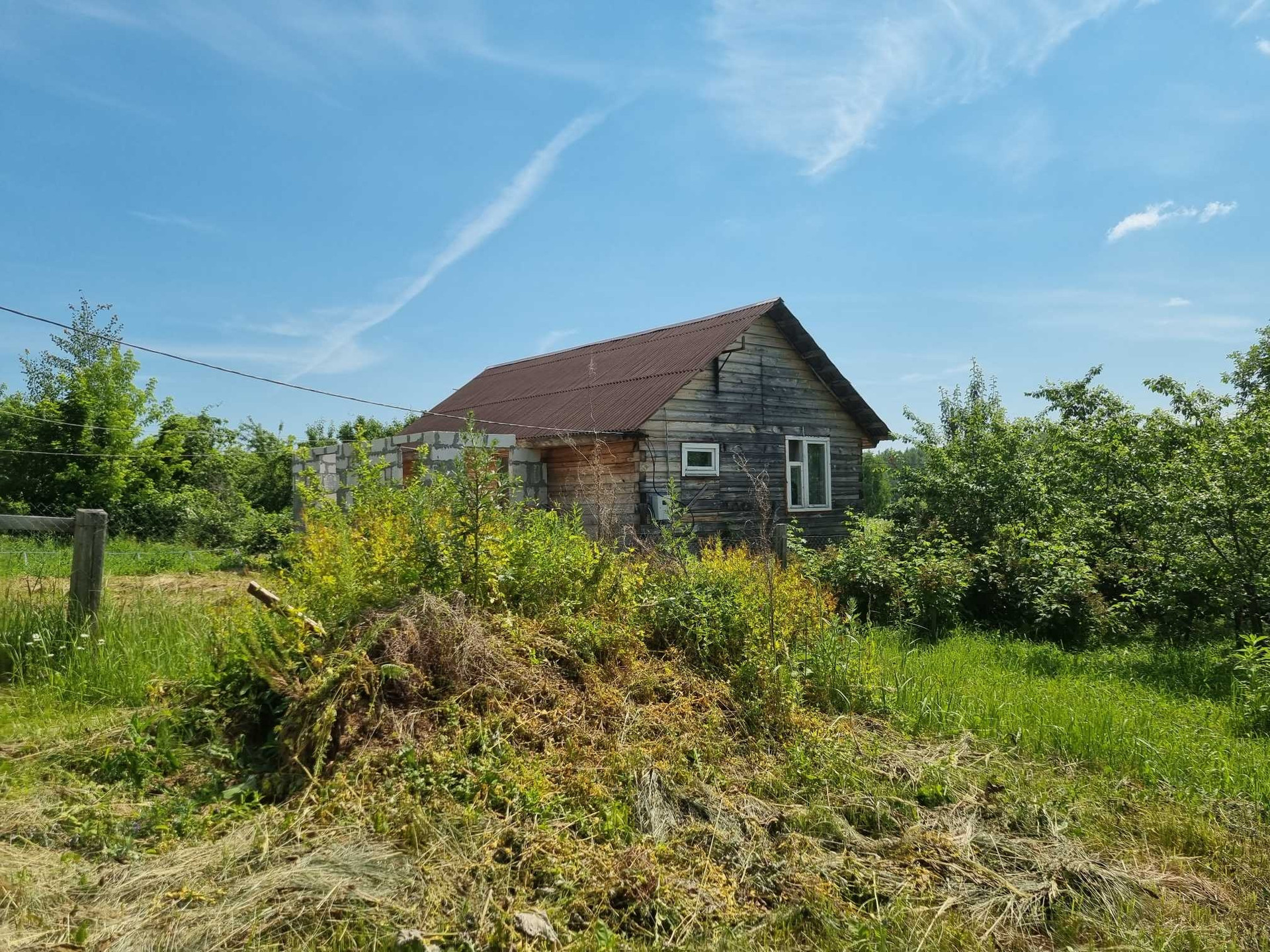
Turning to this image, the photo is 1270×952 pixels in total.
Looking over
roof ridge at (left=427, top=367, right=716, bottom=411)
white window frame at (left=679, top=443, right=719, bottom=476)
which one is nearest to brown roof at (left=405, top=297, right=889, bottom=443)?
roof ridge at (left=427, top=367, right=716, bottom=411)

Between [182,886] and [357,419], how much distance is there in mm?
28209

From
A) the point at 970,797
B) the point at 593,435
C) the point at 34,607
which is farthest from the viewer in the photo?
the point at 593,435

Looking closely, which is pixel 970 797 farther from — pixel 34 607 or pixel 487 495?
pixel 34 607

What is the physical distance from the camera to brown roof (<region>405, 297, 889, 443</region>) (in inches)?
578

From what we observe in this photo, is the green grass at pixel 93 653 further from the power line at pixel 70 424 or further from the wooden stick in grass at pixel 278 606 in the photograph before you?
the power line at pixel 70 424

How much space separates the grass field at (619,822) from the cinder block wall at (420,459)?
804 centimetres

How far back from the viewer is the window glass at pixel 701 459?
583 inches

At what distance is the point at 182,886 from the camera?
10.8ft

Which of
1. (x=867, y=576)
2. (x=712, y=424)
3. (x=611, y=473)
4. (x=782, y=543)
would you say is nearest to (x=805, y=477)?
(x=712, y=424)

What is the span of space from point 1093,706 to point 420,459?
10003mm

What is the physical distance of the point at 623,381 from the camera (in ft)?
53.7

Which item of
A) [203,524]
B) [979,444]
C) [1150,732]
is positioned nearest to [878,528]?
[979,444]

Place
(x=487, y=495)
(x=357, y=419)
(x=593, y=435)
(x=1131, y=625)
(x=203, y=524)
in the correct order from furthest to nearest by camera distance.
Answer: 1. (x=357, y=419)
2. (x=203, y=524)
3. (x=593, y=435)
4. (x=1131, y=625)
5. (x=487, y=495)

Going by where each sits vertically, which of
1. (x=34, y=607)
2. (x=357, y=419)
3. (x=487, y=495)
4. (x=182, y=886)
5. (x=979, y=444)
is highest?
(x=357, y=419)
